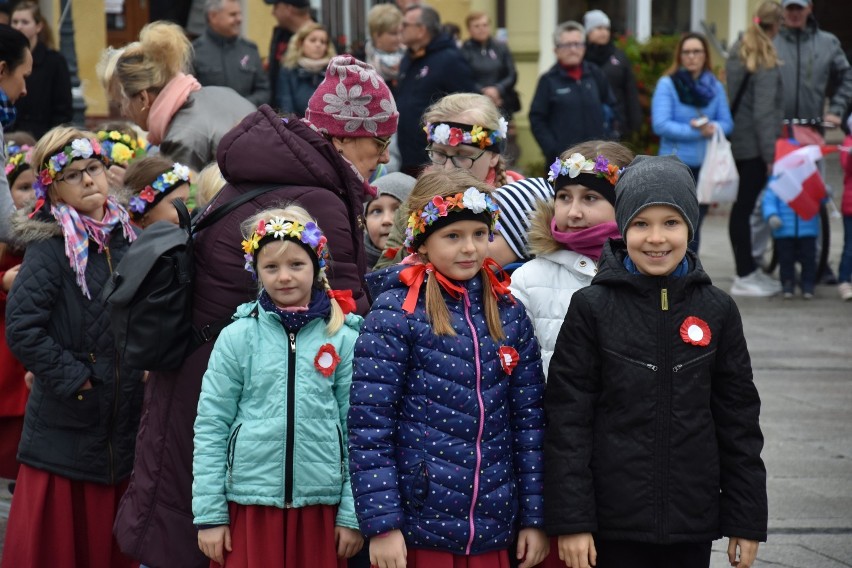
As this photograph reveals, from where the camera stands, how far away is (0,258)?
637 cm

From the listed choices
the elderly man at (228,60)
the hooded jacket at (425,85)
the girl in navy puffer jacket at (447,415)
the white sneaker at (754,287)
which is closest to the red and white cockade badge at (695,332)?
the girl in navy puffer jacket at (447,415)

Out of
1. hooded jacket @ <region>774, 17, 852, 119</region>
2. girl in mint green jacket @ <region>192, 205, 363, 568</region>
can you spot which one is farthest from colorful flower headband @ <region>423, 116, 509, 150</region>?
hooded jacket @ <region>774, 17, 852, 119</region>

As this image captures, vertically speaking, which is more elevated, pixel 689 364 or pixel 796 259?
pixel 689 364

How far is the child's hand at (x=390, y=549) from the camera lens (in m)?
4.15

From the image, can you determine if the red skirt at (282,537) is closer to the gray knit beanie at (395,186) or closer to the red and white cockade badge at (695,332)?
the red and white cockade badge at (695,332)

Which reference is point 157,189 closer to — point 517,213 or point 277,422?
point 517,213

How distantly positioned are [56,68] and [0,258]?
17.7 feet

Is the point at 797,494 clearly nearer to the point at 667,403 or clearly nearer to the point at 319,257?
the point at 667,403

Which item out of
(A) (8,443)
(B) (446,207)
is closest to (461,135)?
(B) (446,207)

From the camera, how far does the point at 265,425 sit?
14.3 feet

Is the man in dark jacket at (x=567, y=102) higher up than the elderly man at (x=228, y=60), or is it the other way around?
the elderly man at (x=228, y=60)

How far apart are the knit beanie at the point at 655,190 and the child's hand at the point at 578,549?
0.94m

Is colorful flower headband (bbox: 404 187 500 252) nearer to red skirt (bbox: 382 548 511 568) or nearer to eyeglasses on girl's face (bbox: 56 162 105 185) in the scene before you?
red skirt (bbox: 382 548 511 568)

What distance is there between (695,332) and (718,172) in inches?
330
